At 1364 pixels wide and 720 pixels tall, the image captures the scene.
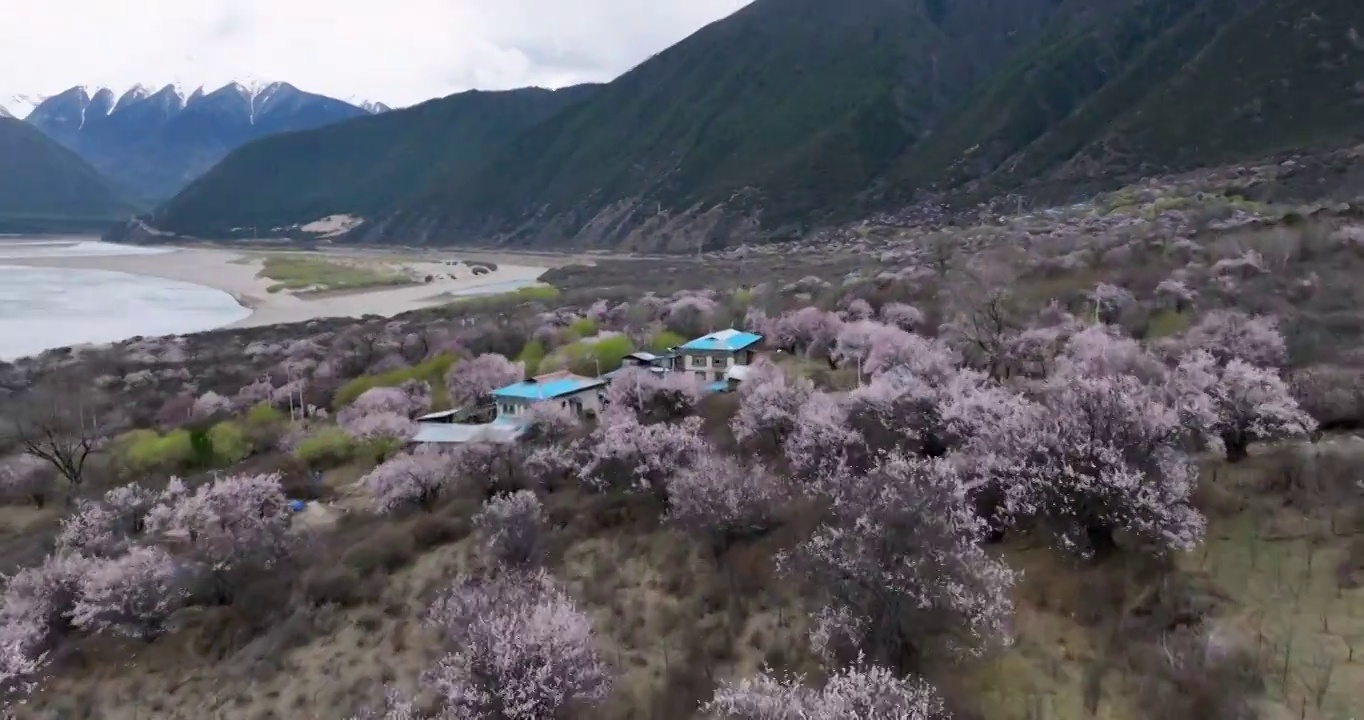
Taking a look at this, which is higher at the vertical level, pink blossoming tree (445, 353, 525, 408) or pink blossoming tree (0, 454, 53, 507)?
pink blossoming tree (445, 353, 525, 408)

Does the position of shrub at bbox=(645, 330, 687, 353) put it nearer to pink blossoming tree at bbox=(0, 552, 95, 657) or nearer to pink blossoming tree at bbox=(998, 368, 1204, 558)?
pink blossoming tree at bbox=(998, 368, 1204, 558)

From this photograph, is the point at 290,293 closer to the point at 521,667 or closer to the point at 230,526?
the point at 230,526

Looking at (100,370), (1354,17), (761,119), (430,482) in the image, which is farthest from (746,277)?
(761,119)

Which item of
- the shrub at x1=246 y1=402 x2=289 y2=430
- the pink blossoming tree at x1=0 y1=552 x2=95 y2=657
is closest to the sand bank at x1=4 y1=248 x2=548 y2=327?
the shrub at x1=246 y1=402 x2=289 y2=430

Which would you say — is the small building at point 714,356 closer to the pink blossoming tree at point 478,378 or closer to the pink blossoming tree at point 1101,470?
the pink blossoming tree at point 478,378

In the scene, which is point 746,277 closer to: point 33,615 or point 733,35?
point 33,615

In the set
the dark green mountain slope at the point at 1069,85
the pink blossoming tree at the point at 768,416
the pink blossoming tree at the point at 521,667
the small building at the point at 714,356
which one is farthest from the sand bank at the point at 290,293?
the pink blossoming tree at the point at 521,667
